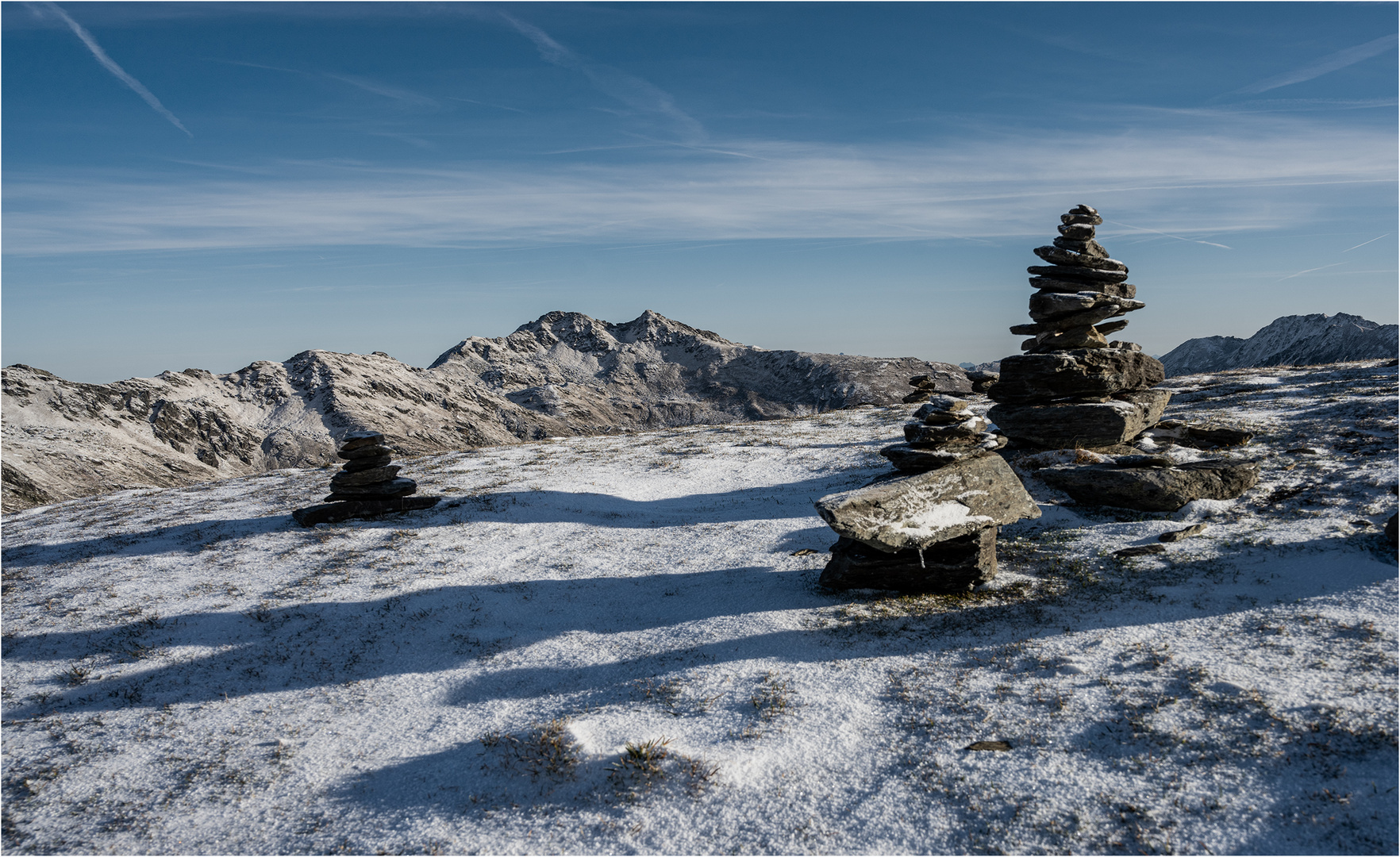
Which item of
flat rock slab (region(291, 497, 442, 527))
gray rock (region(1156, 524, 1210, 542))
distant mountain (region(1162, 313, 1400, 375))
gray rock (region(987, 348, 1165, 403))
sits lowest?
gray rock (region(1156, 524, 1210, 542))

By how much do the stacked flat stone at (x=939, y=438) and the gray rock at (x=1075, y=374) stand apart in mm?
6457

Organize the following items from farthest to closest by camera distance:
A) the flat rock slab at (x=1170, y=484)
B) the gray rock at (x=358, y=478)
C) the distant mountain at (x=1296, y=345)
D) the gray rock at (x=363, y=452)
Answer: the distant mountain at (x=1296, y=345)
the gray rock at (x=363, y=452)
the gray rock at (x=358, y=478)
the flat rock slab at (x=1170, y=484)

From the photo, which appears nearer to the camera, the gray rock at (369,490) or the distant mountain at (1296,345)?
the gray rock at (369,490)

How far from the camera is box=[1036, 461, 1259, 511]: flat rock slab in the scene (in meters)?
A: 16.5

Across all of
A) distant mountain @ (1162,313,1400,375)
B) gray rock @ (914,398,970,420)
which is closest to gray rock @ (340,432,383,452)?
gray rock @ (914,398,970,420)

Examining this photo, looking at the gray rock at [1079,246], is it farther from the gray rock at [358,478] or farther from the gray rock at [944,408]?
the gray rock at [358,478]

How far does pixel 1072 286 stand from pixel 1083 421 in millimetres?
4254

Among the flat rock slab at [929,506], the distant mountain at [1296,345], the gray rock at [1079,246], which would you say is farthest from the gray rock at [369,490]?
the distant mountain at [1296,345]

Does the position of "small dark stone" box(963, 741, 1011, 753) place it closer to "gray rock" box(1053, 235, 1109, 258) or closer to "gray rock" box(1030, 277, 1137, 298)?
"gray rock" box(1030, 277, 1137, 298)

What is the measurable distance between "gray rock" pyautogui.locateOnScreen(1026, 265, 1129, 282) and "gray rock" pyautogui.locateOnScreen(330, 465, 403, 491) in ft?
71.2

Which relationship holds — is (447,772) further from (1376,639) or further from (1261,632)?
(1376,639)

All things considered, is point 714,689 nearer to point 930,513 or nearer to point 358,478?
point 930,513

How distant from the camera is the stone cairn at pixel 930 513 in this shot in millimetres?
13320

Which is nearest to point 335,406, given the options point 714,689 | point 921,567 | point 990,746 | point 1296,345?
point 921,567
